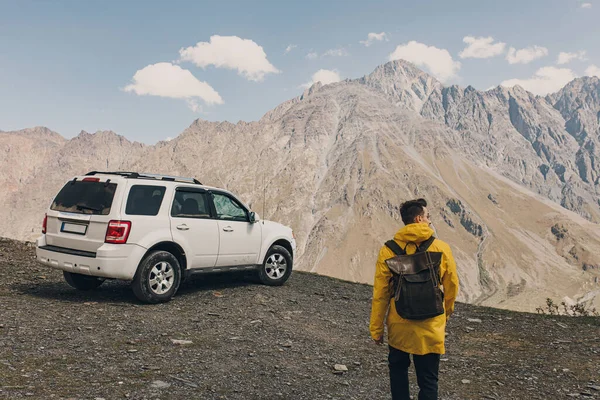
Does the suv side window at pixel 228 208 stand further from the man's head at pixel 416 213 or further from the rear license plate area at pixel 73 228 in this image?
the man's head at pixel 416 213

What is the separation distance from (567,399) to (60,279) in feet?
34.7

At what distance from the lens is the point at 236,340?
729 cm

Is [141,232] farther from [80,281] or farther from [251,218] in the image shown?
[251,218]

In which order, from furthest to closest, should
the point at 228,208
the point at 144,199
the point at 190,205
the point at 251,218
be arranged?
the point at 251,218 < the point at 228,208 < the point at 190,205 < the point at 144,199

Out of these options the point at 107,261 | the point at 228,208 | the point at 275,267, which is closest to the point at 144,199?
the point at 107,261

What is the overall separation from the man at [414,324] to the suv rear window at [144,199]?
17.9ft

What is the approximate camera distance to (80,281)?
9.75 meters

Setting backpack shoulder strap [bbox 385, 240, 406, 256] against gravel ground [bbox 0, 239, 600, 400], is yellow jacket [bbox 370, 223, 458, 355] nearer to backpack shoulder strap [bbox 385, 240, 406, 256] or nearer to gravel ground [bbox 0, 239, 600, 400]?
backpack shoulder strap [bbox 385, 240, 406, 256]

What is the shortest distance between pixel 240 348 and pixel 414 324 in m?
3.35

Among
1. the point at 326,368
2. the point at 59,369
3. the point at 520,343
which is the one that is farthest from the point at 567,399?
the point at 59,369

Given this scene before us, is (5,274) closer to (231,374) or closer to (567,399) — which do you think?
(231,374)

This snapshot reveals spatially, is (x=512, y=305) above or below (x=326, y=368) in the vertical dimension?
below

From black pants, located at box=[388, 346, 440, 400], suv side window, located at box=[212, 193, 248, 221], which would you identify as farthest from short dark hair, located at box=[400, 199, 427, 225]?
suv side window, located at box=[212, 193, 248, 221]

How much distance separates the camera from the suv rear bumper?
8.10 metres
